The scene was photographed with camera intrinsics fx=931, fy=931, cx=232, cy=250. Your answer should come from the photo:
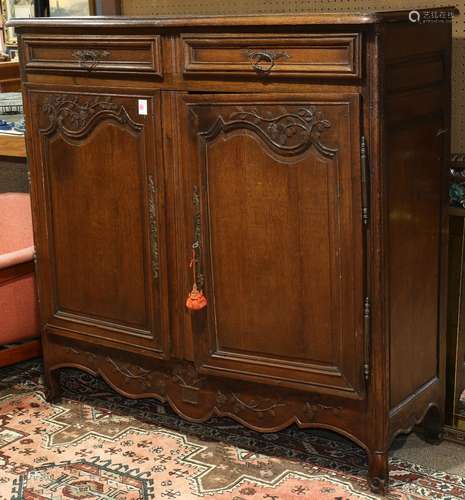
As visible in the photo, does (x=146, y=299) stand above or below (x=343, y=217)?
below

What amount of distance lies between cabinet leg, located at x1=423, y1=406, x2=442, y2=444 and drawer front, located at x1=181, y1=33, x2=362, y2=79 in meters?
1.14

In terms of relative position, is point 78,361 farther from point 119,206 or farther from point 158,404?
point 119,206

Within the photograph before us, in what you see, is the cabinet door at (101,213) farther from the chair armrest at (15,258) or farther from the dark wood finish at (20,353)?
the dark wood finish at (20,353)

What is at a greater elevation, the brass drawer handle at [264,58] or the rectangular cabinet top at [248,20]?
the rectangular cabinet top at [248,20]

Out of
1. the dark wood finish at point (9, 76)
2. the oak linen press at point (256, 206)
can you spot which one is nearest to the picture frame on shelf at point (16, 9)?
the dark wood finish at point (9, 76)

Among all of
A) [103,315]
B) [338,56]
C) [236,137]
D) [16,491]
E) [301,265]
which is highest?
[338,56]

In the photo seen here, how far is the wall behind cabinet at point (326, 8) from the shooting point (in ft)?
9.25

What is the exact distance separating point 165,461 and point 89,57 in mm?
1247

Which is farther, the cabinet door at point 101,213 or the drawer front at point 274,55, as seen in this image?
the cabinet door at point 101,213

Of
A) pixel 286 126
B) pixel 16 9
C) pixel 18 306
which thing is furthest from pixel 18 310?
pixel 16 9

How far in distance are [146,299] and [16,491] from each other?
0.68 m

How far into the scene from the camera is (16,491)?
2688mm

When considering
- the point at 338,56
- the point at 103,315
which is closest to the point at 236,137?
the point at 338,56

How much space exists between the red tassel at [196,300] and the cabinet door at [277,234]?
0.07 ft
